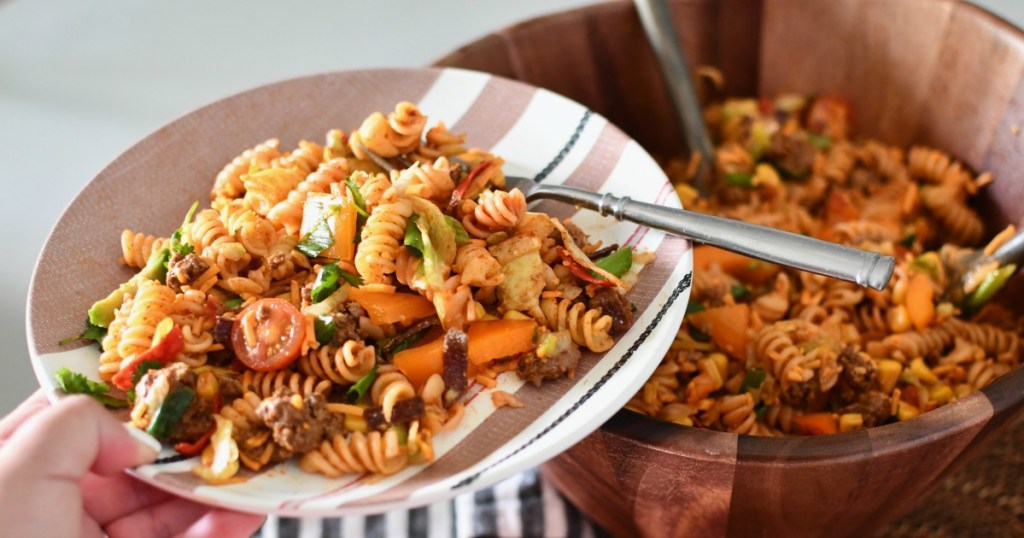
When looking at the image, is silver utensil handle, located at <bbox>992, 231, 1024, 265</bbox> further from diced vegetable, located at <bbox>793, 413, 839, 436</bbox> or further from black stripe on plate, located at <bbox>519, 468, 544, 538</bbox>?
black stripe on plate, located at <bbox>519, 468, 544, 538</bbox>

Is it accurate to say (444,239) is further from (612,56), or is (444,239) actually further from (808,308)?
(612,56)

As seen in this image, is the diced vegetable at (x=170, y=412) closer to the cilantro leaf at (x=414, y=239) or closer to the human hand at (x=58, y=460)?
A: the human hand at (x=58, y=460)

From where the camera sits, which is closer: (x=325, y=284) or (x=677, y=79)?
(x=325, y=284)

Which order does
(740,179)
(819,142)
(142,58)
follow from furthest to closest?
(142,58) < (819,142) < (740,179)

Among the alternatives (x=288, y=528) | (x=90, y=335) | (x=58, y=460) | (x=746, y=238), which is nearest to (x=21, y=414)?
(x=90, y=335)

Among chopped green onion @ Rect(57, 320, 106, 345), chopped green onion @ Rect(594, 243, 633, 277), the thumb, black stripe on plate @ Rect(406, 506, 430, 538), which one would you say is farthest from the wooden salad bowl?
chopped green onion @ Rect(57, 320, 106, 345)

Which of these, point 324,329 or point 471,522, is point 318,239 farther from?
point 471,522
